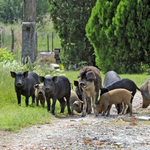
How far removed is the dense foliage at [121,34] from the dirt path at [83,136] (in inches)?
341

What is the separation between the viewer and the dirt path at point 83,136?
525 cm

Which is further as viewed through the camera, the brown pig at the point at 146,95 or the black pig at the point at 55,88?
the brown pig at the point at 146,95

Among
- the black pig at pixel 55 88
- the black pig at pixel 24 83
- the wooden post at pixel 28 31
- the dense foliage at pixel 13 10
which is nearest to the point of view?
the black pig at pixel 55 88

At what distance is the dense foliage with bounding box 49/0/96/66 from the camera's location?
18386 mm

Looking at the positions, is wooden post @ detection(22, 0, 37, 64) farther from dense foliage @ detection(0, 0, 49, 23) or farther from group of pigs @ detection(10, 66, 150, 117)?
dense foliage @ detection(0, 0, 49, 23)

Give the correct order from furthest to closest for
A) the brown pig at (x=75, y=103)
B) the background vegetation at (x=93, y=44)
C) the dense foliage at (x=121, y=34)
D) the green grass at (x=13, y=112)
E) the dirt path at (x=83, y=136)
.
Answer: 1. the dense foliage at (x=121, y=34)
2. the background vegetation at (x=93, y=44)
3. the brown pig at (x=75, y=103)
4. the green grass at (x=13, y=112)
5. the dirt path at (x=83, y=136)

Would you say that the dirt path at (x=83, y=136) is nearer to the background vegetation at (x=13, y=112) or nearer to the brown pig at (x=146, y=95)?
the background vegetation at (x=13, y=112)

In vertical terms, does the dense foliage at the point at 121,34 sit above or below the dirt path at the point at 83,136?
above

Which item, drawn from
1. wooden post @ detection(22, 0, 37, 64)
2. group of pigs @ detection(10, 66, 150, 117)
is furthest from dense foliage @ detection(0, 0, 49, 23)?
group of pigs @ detection(10, 66, 150, 117)

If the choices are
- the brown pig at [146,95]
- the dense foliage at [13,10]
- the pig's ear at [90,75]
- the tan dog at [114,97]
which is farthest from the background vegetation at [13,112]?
the dense foliage at [13,10]

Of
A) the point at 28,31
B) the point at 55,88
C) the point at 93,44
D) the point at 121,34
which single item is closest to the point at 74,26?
the point at 93,44

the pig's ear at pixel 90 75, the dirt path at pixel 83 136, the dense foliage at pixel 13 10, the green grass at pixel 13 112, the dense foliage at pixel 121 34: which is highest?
the dense foliage at pixel 13 10

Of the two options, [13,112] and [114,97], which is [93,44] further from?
[13,112]

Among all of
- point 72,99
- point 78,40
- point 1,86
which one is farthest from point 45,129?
point 78,40
